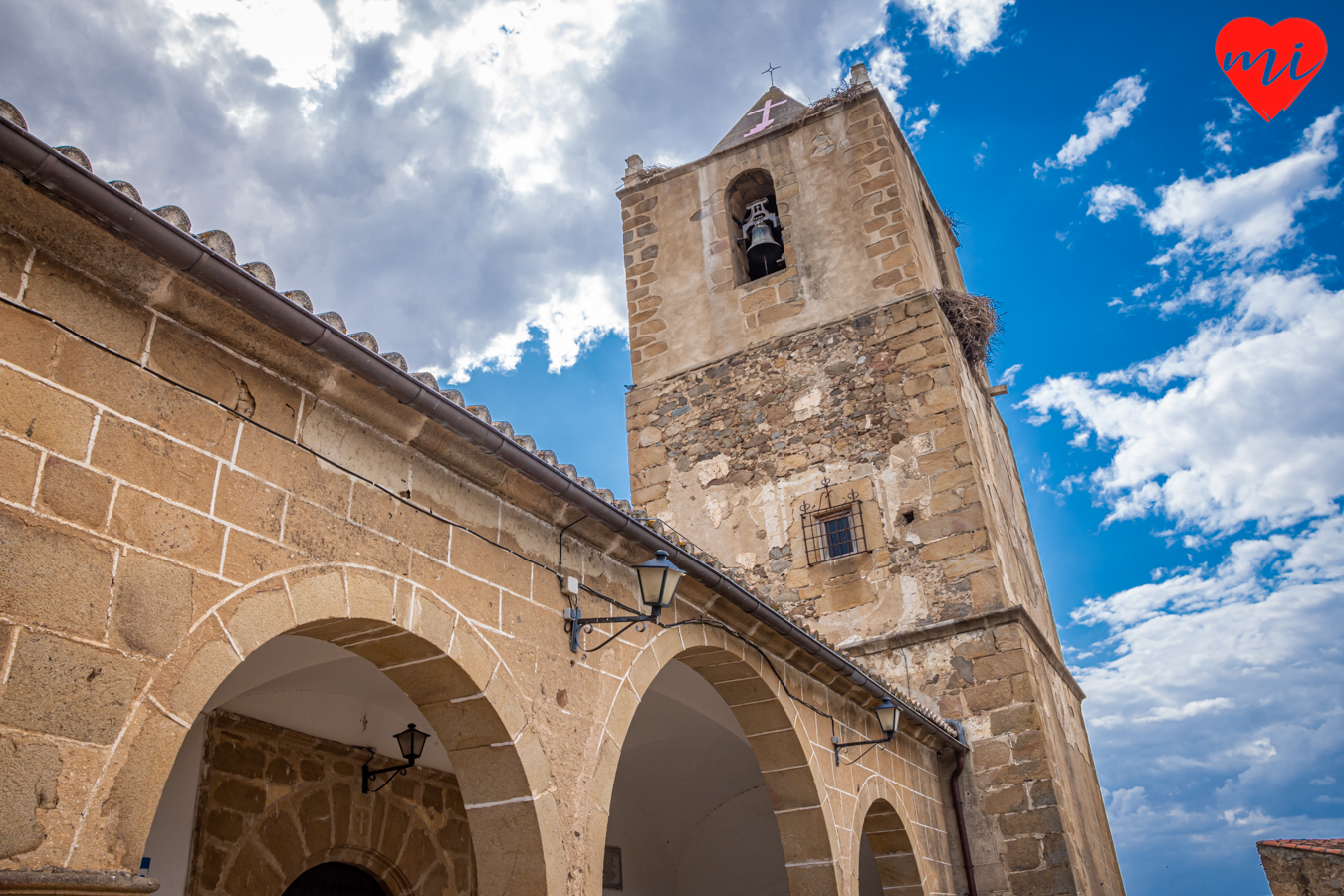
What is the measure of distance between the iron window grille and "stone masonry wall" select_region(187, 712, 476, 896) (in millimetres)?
4658

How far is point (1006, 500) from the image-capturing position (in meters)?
11.6

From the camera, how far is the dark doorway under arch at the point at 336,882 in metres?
5.75

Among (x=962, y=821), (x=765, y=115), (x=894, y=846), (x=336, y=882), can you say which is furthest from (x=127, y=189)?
(x=765, y=115)

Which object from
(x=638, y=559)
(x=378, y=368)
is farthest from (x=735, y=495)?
(x=378, y=368)

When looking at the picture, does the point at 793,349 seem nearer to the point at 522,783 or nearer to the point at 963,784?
the point at 963,784

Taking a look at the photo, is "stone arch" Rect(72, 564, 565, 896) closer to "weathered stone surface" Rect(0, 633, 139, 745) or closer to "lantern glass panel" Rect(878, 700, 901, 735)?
"weathered stone surface" Rect(0, 633, 139, 745)

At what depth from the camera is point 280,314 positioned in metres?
3.07

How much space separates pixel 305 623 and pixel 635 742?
5.39 meters

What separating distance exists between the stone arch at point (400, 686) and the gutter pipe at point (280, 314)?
0.63 meters

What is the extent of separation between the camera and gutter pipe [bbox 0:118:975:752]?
98.5 inches

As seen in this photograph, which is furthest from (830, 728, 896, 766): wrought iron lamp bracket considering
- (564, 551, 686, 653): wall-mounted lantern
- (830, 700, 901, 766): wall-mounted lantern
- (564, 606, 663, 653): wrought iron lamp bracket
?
(564, 551, 686, 653): wall-mounted lantern

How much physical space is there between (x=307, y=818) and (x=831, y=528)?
6.13 meters

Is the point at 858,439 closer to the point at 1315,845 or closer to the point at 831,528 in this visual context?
the point at 831,528

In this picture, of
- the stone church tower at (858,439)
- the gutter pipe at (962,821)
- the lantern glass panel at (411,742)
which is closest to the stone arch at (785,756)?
the lantern glass panel at (411,742)
